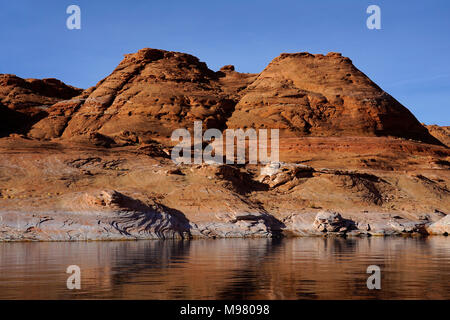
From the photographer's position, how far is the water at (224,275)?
1230 cm

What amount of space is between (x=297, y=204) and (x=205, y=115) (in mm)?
35311

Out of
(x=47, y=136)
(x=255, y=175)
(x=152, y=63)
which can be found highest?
(x=152, y=63)

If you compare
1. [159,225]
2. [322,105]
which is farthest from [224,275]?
[322,105]

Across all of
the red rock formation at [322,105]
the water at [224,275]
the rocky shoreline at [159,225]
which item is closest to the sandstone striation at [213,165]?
the rocky shoreline at [159,225]

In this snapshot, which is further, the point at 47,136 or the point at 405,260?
the point at 47,136

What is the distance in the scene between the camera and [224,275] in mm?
15797

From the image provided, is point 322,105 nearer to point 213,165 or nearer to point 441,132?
point 213,165

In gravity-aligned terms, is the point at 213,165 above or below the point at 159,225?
above

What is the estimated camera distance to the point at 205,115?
77.2 meters

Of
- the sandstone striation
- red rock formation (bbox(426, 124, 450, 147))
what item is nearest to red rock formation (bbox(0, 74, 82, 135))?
the sandstone striation

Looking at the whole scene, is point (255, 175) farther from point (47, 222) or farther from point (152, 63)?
point (152, 63)

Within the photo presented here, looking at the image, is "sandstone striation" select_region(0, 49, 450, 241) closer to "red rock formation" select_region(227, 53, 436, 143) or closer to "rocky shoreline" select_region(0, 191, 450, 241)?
"rocky shoreline" select_region(0, 191, 450, 241)
